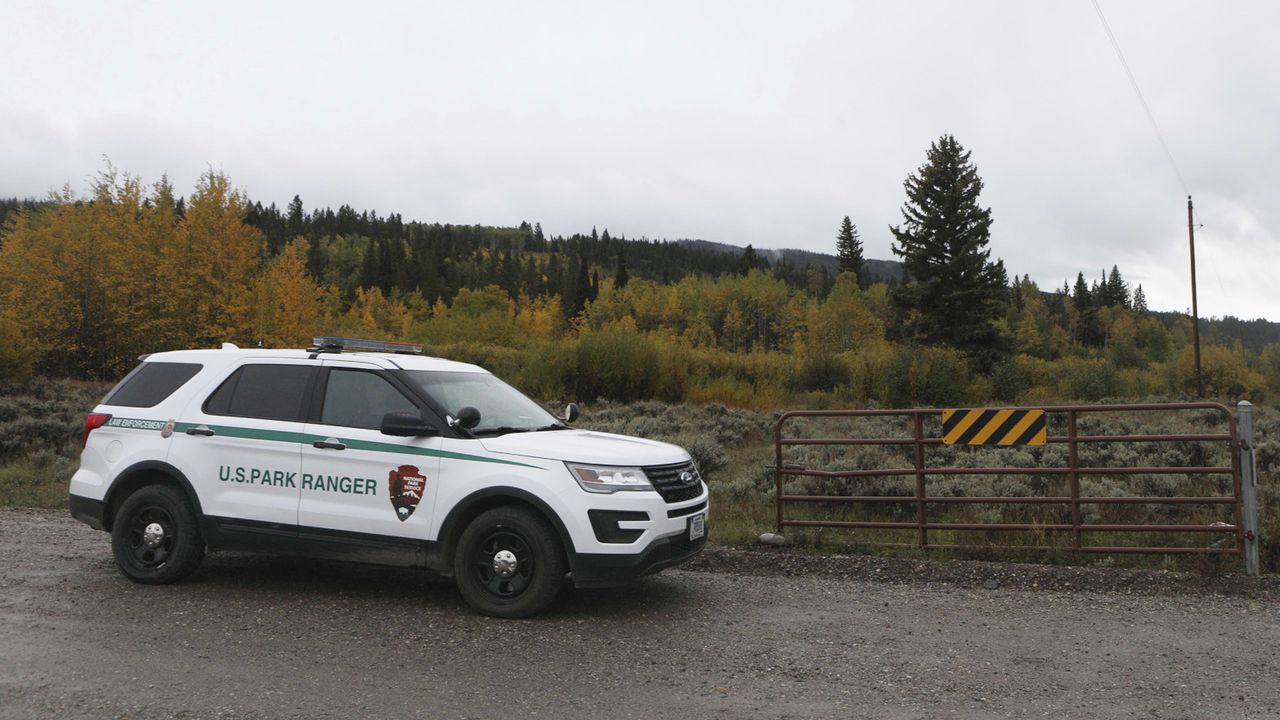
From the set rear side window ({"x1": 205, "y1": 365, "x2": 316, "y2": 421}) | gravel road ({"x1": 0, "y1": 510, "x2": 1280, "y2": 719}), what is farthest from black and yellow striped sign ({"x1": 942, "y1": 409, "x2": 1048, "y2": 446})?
rear side window ({"x1": 205, "y1": 365, "x2": 316, "y2": 421})

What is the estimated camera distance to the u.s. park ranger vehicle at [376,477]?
22.2 ft

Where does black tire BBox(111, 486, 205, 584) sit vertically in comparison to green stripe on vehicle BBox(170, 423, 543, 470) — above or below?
below

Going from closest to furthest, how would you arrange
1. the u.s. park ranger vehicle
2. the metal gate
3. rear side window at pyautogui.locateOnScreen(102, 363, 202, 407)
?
the u.s. park ranger vehicle → rear side window at pyautogui.locateOnScreen(102, 363, 202, 407) → the metal gate

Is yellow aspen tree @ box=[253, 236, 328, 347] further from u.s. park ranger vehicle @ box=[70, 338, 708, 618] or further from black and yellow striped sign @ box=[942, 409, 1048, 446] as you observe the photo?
black and yellow striped sign @ box=[942, 409, 1048, 446]

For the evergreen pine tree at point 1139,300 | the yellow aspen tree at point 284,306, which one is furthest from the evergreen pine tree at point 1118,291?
the yellow aspen tree at point 284,306

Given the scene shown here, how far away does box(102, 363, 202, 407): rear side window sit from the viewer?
26.3 ft

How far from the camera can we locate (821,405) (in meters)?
42.1

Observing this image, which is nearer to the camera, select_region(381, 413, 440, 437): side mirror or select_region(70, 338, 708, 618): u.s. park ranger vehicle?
select_region(70, 338, 708, 618): u.s. park ranger vehicle

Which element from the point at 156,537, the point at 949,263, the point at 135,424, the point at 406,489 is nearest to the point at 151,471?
the point at 135,424

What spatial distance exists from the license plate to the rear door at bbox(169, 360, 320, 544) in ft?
10.3

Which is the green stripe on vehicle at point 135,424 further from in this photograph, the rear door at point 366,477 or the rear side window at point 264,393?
the rear door at point 366,477

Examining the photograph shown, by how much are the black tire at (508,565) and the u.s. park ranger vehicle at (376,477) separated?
0.01 meters

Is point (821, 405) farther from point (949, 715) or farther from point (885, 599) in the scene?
point (949, 715)

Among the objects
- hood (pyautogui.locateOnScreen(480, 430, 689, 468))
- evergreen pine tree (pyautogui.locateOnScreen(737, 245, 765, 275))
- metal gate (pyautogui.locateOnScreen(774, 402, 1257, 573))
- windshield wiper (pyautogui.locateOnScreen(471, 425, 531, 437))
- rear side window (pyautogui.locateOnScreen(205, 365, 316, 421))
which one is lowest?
metal gate (pyautogui.locateOnScreen(774, 402, 1257, 573))
